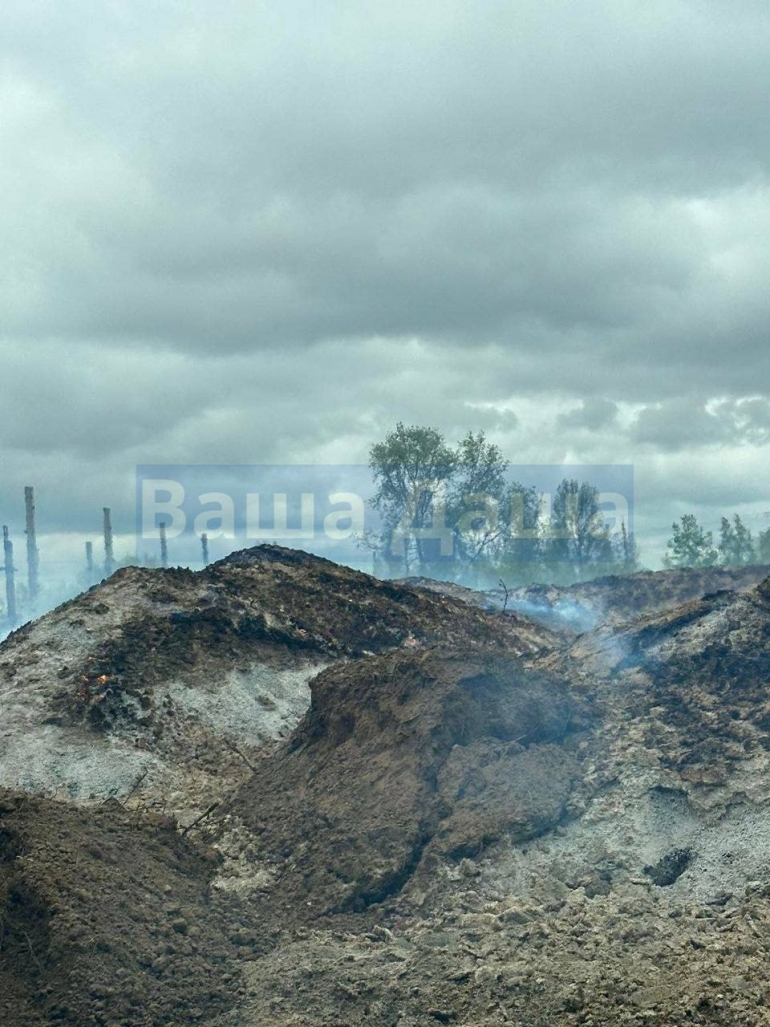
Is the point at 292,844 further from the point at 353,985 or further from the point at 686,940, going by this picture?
the point at 686,940

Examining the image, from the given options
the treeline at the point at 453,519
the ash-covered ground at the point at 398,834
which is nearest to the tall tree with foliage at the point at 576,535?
the treeline at the point at 453,519

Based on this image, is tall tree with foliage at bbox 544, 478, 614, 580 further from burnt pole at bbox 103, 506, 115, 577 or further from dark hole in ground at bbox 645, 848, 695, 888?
dark hole in ground at bbox 645, 848, 695, 888

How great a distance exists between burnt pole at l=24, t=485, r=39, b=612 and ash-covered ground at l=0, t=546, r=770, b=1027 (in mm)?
31206

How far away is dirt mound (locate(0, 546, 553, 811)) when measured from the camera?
596 inches

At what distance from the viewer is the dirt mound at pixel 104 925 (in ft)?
26.0

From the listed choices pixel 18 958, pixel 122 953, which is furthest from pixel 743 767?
pixel 18 958

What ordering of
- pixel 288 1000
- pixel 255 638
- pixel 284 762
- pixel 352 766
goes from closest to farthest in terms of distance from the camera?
1. pixel 288 1000
2. pixel 352 766
3. pixel 284 762
4. pixel 255 638

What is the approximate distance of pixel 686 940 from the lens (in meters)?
8.24

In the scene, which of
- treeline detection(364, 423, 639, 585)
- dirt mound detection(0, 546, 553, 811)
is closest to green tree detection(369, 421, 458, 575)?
treeline detection(364, 423, 639, 585)

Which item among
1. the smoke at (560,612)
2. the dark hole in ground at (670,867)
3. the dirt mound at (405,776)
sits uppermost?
the dirt mound at (405,776)

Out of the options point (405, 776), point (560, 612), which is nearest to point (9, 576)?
point (560, 612)

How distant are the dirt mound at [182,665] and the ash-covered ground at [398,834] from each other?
67mm

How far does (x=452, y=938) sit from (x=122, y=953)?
2878 millimetres

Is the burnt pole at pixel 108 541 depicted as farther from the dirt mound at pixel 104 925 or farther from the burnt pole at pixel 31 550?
the dirt mound at pixel 104 925
